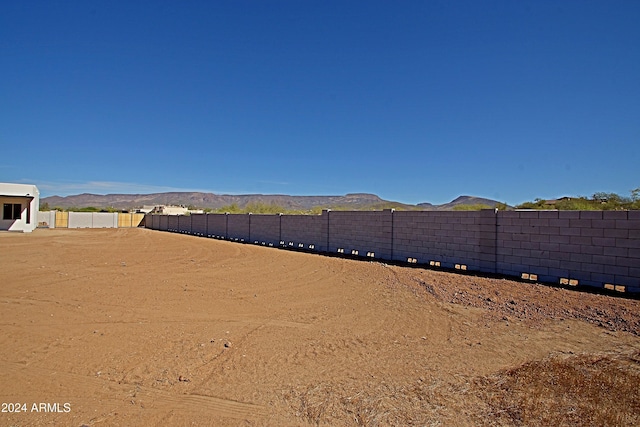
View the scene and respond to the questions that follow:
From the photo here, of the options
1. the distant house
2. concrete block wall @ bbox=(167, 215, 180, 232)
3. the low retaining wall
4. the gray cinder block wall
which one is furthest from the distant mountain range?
the low retaining wall

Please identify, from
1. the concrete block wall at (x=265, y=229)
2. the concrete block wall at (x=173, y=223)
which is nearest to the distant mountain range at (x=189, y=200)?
the concrete block wall at (x=173, y=223)

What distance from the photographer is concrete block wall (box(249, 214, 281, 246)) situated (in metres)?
24.9

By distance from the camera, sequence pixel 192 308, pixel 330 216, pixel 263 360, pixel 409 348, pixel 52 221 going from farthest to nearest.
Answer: pixel 52 221
pixel 330 216
pixel 192 308
pixel 409 348
pixel 263 360

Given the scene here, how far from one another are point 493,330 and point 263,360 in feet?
13.1

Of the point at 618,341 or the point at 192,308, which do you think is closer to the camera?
the point at 618,341

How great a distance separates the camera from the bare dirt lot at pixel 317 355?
13.6ft

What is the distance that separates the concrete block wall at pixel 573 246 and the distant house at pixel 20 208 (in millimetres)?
40775

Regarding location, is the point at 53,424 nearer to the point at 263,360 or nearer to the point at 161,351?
the point at 161,351

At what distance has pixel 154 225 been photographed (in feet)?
184

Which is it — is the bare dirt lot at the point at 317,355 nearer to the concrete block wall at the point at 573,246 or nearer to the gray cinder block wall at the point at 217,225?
the concrete block wall at the point at 573,246

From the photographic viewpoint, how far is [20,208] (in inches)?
1537

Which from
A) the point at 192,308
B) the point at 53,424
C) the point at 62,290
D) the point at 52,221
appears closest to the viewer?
the point at 53,424

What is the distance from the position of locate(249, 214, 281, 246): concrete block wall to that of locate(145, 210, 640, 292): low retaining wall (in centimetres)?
451

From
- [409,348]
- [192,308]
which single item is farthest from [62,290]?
[409,348]
